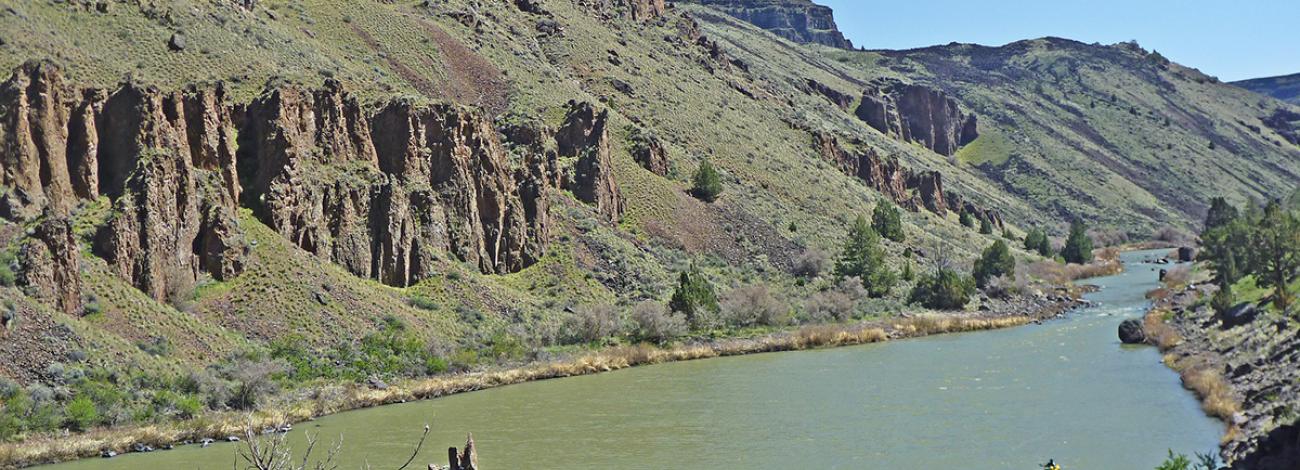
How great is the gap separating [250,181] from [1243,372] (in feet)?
165

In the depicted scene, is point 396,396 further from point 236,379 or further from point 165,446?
point 165,446

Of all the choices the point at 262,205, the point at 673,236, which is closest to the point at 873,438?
the point at 262,205

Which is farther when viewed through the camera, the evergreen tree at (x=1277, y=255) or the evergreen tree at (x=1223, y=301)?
the evergreen tree at (x=1277, y=255)

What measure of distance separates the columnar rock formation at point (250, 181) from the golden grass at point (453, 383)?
8.86 metres

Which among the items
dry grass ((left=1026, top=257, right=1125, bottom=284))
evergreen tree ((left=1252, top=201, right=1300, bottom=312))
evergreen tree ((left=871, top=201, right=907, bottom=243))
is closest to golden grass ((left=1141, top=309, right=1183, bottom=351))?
evergreen tree ((left=1252, top=201, right=1300, bottom=312))

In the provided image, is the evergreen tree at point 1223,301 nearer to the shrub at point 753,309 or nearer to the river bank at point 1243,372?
the river bank at point 1243,372

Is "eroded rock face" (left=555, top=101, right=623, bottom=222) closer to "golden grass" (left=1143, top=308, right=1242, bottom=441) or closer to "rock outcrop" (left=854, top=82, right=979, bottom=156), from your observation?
"golden grass" (left=1143, top=308, right=1242, bottom=441)

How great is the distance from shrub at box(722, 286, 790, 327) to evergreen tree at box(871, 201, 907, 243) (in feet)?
112

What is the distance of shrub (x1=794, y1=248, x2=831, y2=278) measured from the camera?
289ft

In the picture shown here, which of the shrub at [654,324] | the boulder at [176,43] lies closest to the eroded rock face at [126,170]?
the boulder at [176,43]

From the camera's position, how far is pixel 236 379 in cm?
4544

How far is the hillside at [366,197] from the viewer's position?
48094mm

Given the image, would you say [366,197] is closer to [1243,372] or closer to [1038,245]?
[1243,372]

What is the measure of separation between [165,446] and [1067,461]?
31.7 meters
